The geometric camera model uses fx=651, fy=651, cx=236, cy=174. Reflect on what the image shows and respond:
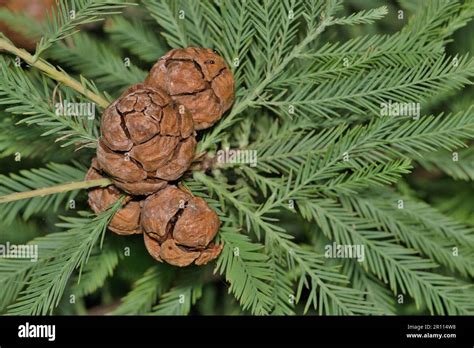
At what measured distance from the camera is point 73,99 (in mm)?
713

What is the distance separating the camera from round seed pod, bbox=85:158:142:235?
0.68 m

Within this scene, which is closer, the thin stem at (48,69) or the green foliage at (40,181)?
the thin stem at (48,69)

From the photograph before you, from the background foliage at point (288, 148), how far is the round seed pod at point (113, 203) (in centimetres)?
2

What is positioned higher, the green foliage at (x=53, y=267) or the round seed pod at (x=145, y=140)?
the round seed pod at (x=145, y=140)

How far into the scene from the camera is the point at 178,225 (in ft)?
2.10

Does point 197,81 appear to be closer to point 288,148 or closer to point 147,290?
point 288,148

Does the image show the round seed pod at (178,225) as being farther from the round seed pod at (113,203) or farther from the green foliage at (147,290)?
the green foliage at (147,290)

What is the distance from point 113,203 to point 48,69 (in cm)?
15

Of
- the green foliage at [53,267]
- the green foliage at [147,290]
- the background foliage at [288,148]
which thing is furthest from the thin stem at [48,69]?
the green foliage at [147,290]

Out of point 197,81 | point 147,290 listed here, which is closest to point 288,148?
point 197,81

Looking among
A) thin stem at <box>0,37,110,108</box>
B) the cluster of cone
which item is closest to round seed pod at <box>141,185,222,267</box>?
the cluster of cone

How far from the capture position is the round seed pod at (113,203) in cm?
68
